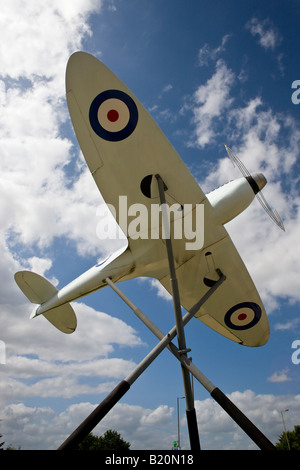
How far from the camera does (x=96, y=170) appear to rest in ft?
34.2

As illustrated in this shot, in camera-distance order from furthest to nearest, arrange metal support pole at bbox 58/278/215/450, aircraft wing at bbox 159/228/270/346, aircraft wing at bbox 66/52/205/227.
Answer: aircraft wing at bbox 159/228/270/346
aircraft wing at bbox 66/52/205/227
metal support pole at bbox 58/278/215/450

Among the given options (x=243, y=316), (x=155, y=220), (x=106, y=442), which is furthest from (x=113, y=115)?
(x=106, y=442)

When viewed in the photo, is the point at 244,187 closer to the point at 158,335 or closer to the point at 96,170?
the point at 96,170

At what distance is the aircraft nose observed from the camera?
11.7 m

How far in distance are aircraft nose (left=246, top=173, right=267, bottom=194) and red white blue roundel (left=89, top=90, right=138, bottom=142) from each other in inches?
191

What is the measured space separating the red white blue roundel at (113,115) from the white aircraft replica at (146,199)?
3 cm

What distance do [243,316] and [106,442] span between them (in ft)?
157

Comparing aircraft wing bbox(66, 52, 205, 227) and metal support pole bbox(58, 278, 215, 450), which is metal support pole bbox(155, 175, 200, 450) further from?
aircraft wing bbox(66, 52, 205, 227)

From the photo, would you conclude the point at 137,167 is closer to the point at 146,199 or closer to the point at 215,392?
the point at 146,199

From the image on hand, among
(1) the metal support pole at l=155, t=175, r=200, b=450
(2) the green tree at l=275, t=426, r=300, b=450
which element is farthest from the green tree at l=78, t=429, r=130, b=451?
(1) the metal support pole at l=155, t=175, r=200, b=450
